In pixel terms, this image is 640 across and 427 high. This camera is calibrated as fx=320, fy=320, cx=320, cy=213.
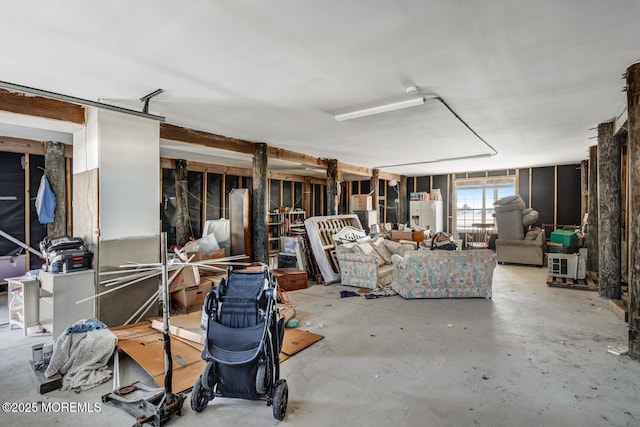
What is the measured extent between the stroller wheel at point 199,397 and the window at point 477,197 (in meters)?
9.80

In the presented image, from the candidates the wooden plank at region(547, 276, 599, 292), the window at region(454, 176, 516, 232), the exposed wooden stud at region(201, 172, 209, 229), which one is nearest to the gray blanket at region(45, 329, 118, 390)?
the exposed wooden stud at region(201, 172, 209, 229)

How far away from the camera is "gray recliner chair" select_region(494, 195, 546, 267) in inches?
288

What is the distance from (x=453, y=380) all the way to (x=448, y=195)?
912 centimetres

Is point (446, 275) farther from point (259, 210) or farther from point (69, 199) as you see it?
point (69, 199)

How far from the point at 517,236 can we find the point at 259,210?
6.02 m

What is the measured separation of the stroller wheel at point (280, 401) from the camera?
79.7 inches

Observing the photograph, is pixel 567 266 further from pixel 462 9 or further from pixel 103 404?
pixel 103 404

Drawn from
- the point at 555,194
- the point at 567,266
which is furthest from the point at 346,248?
the point at 555,194

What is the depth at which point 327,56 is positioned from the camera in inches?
98.5

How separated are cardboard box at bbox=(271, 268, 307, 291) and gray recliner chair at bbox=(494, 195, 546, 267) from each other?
5.06 meters

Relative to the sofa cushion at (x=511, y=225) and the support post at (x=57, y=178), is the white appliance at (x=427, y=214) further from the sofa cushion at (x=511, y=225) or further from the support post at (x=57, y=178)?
the support post at (x=57, y=178)

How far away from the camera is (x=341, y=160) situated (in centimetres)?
779

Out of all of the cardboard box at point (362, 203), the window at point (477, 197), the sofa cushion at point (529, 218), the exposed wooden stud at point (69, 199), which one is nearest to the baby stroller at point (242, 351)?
the exposed wooden stud at point (69, 199)

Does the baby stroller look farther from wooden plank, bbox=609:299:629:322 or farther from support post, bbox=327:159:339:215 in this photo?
support post, bbox=327:159:339:215
